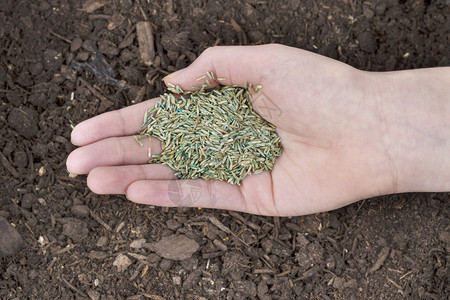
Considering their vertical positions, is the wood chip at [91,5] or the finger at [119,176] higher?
the wood chip at [91,5]

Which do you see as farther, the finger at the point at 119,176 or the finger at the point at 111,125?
the finger at the point at 111,125

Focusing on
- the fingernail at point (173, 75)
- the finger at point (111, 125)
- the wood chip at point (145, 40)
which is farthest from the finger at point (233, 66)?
the wood chip at point (145, 40)

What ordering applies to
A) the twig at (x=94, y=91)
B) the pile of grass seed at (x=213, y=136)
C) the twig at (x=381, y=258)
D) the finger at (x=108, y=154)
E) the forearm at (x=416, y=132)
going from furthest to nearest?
the twig at (x=94, y=91), the twig at (x=381, y=258), the pile of grass seed at (x=213, y=136), the forearm at (x=416, y=132), the finger at (x=108, y=154)

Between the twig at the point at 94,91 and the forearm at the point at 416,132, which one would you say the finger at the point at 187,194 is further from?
the forearm at the point at 416,132

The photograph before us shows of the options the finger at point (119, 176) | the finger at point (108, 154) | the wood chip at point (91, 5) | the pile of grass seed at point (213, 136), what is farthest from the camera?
Result: the wood chip at point (91, 5)

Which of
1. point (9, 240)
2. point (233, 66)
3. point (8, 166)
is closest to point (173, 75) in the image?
point (233, 66)

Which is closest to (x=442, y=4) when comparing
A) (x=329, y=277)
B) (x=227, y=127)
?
(x=227, y=127)

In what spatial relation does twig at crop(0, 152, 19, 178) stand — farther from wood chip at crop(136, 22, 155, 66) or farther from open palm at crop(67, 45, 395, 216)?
wood chip at crop(136, 22, 155, 66)

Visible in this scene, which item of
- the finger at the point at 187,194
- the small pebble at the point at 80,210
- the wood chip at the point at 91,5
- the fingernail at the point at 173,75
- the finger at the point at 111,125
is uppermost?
the wood chip at the point at 91,5

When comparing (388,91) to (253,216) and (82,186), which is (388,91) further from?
(82,186)
